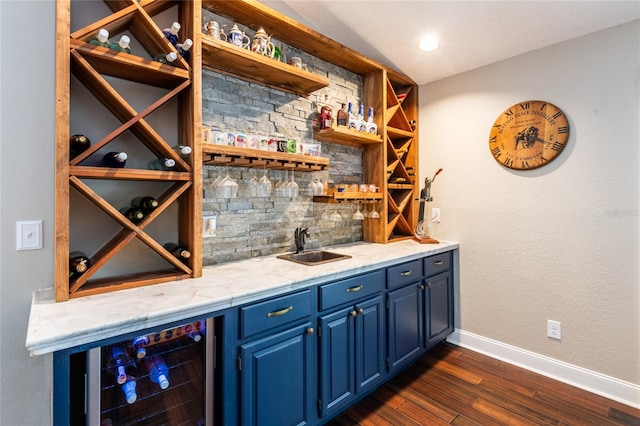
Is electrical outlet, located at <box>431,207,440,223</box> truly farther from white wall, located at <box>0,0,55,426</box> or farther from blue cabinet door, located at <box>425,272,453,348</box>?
white wall, located at <box>0,0,55,426</box>

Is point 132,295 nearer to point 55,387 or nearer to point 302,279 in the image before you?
point 55,387

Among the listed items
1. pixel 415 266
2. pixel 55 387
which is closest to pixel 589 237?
pixel 415 266

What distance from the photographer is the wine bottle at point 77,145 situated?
131 cm

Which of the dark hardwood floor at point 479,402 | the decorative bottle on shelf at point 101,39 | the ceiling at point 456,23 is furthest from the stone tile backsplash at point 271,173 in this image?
the dark hardwood floor at point 479,402

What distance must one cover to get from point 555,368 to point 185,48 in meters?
Result: 3.24

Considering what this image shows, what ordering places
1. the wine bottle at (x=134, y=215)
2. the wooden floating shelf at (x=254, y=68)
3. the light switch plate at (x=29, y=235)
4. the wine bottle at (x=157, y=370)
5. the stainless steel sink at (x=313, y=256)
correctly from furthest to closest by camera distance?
the stainless steel sink at (x=313, y=256), the wooden floating shelf at (x=254, y=68), the wine bottle at (x=134, y=215), the light switch plate at (x=29, y=235), the wine bottle at (x=157, y=370)

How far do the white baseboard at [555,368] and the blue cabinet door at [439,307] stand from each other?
8.2 inches

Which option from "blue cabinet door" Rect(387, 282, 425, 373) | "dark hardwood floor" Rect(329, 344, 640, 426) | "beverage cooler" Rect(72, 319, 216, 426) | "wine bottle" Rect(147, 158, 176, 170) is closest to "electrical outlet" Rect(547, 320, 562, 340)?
"dark hardwood floor" Rect(329, 344, 640, 426)

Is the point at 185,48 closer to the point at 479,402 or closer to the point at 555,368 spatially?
the point at 479,402

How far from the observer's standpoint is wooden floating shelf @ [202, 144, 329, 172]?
5.46 feet

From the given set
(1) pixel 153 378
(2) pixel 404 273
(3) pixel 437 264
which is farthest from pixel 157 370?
(3) pixel 437 264

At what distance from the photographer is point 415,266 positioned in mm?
2340

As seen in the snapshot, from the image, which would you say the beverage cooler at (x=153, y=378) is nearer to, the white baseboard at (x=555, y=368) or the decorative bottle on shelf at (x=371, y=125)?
the decorative bottle on shelf at (x=371, y=125)

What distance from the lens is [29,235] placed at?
1357 mm
